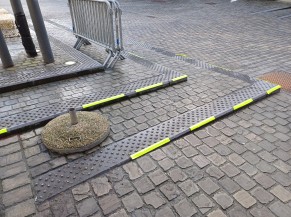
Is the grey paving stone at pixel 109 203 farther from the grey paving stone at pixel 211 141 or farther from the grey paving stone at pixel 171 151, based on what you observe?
the grey paving stone at pixel 211 141

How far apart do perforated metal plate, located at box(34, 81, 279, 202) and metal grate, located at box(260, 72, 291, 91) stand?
81cm

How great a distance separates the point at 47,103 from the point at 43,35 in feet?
6.86

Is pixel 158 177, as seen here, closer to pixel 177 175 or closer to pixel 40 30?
pixel 177 175

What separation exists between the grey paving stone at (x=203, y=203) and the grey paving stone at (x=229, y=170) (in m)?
0.47

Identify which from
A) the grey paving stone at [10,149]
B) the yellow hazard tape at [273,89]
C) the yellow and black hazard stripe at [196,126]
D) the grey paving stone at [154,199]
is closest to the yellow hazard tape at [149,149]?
the yellow and black hazard stripe at [196,126]

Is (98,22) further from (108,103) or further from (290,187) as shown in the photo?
(290,187)

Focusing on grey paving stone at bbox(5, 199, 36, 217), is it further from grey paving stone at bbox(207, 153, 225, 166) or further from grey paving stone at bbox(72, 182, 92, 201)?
grey paving stone at bbox(207, 153, 225, 166)

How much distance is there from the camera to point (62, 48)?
6.77 m

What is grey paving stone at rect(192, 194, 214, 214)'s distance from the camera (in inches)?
97.3

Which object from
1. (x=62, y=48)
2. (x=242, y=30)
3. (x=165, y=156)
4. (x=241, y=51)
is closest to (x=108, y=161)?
(x=165, y=156)

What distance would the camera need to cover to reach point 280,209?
2.47 m

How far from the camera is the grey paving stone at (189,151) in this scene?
10.4 feet

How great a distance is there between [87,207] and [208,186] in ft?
4.37

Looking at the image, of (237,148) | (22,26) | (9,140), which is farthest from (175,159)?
(22,26)
